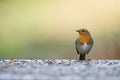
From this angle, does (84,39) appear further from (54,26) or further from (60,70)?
(54,26)

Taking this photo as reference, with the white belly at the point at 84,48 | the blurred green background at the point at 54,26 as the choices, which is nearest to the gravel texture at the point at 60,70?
the white belly at the point at 84,48

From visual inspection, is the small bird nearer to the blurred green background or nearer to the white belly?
the white belly

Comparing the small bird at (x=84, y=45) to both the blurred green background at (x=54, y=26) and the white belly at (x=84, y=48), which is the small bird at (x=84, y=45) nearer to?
the white belly at (x=84, y=48)

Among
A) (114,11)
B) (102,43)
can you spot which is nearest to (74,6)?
(114,11)

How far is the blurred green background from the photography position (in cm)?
777

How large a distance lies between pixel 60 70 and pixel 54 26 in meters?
4.94

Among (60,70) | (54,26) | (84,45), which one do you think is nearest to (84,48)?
(84,45)

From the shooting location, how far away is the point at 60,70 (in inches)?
144

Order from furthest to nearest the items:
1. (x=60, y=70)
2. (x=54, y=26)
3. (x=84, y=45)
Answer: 1. (x=54, y=26)
2. (x=84, y=45)
3. (x=60, y=70)

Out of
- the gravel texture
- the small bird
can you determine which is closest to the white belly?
the small bird

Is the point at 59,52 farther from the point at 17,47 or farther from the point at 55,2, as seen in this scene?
the point at 55,2

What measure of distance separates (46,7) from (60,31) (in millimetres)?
986

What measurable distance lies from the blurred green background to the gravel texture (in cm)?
297

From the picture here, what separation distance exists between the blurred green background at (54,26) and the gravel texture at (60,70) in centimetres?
297
